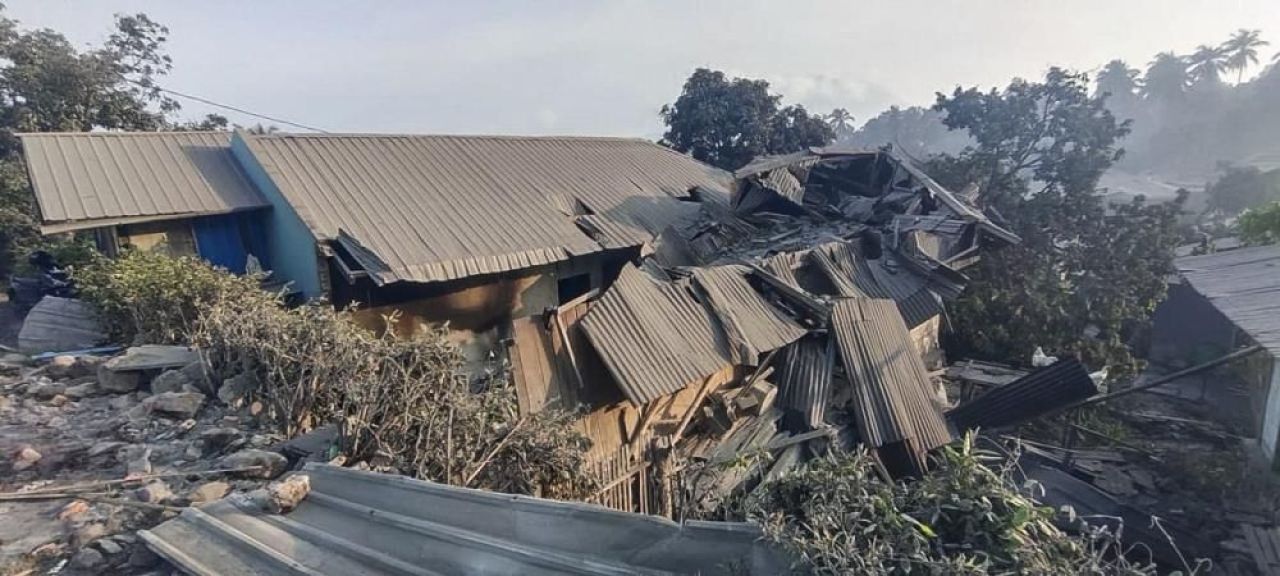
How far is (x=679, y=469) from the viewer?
5.33 metres

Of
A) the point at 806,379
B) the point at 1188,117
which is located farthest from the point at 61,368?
the point at 1188,117

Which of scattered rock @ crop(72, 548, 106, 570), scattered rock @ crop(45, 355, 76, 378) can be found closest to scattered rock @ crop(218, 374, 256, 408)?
scattered rock @ crop(72, 548, 106, 570)

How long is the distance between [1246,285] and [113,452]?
1300 cm

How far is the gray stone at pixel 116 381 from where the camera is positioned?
602cm

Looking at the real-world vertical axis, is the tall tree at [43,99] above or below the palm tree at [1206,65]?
below

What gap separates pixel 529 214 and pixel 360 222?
2.79 m

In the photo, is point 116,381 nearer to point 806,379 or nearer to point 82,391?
point 82,391

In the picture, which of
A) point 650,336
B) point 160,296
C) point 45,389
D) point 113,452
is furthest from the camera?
point 160,296

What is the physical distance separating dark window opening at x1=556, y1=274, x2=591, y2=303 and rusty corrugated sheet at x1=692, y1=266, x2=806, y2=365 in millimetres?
3664

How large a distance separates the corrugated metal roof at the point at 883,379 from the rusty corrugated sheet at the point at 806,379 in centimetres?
26

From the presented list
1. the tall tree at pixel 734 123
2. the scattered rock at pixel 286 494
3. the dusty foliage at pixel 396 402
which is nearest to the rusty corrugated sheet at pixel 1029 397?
the dusty foliage at pixel 396 402

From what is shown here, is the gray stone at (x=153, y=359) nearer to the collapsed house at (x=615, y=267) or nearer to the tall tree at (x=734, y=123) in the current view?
the collapsed house at (x=615, y=267)

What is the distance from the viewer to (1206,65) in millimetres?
60781

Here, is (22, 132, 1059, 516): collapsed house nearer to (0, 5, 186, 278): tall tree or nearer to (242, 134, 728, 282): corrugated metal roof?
(242, 134, 728, 282): corrugated metal roof
